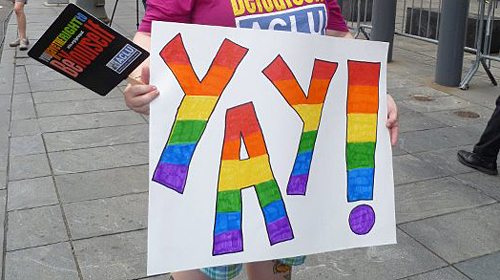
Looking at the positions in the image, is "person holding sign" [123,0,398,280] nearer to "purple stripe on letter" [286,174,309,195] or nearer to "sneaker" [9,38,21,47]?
"purple stripe on letter" [286,174,309,195]

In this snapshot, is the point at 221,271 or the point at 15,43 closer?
the point at 221,271

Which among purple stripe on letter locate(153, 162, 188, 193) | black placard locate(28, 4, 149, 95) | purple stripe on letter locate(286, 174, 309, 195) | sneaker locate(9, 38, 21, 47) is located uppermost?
black placard locate(28, 4, 149, 95)

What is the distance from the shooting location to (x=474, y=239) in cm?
365

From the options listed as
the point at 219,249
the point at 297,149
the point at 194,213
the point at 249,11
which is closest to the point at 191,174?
the point at 194,213

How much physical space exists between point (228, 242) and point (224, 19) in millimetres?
655

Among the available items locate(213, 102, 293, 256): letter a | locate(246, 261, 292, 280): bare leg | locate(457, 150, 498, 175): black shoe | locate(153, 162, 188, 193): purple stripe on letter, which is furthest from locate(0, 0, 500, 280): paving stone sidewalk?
locate(153, 162, 188, 193): purple stripe on letter

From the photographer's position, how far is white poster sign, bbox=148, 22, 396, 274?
175 cm

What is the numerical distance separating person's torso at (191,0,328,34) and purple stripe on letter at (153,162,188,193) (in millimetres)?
446

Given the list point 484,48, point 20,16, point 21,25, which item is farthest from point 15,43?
point 484,48

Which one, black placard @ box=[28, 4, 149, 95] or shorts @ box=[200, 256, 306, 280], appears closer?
black placard @ box=[28, 4, 149, 95]

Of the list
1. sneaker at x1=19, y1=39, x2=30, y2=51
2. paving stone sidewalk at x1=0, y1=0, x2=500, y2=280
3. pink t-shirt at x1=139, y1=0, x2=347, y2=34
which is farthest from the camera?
sneaker at x1=19, y1=39, x2=30, y2=51

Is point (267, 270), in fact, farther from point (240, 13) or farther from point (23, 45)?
point (23, 45)

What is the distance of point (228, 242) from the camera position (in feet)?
6.01

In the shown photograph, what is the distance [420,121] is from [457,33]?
5.93 ft
